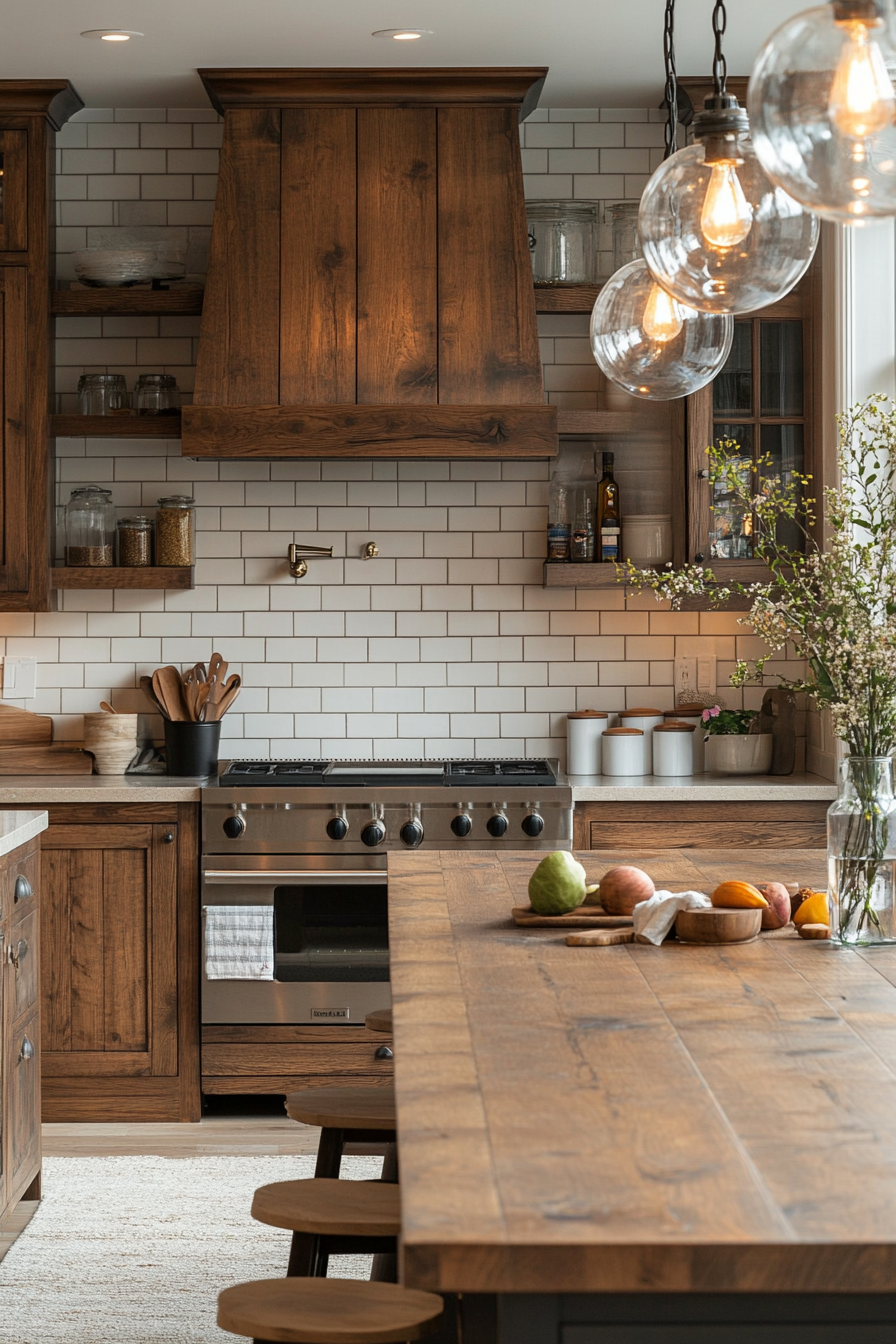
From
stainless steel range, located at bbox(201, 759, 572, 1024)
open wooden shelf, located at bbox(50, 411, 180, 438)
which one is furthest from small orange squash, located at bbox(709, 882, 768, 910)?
open wooden shelf, located at bbox(50, 411, 180, 438)

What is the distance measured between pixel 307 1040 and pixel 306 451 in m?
1.84

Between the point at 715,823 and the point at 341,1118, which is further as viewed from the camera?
the point at 715,823

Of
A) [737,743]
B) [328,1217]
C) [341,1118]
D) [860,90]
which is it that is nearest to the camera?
[860,90]

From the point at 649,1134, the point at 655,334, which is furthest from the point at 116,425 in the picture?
the point at 649,1134

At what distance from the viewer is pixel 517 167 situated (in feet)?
14.9

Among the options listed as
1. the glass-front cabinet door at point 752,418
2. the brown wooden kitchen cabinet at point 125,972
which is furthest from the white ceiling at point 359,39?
the brown wooden kitchen cabinet at point 125,972

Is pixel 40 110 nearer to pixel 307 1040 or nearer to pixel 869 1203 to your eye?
pixel 307 1040

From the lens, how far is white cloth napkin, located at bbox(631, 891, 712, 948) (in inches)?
89.1

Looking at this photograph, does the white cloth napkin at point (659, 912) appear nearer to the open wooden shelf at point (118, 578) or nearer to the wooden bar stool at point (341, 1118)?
the wooden bar stool at point (341, 1118)

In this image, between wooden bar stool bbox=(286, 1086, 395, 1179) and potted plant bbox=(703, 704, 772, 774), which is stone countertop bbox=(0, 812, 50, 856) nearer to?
wooden bar stool bbox=(286, 1086, 395, 1179)

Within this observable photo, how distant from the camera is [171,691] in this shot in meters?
4.67

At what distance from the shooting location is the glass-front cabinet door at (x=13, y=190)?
4.59 metres

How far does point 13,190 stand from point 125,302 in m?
0.51

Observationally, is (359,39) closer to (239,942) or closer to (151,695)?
(151,695)
